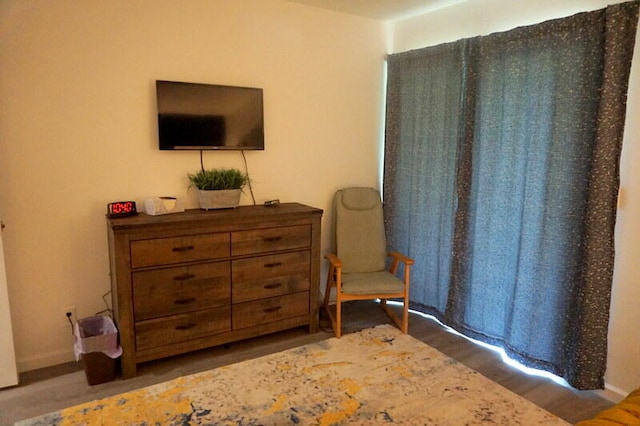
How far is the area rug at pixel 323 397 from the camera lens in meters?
2.07

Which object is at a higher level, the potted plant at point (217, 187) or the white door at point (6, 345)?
the potted plant at point (217, 187)

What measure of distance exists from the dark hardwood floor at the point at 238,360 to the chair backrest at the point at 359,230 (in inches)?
21.8

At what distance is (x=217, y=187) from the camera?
9.67ft

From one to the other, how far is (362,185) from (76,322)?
2569mm

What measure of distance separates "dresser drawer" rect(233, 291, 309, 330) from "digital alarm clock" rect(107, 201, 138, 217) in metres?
0.94

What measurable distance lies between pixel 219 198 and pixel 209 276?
0.57 m

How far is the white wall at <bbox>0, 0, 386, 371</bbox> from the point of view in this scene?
2477 millimetres

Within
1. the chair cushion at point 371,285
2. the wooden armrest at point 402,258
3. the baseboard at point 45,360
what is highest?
the wooden armrest at point 402,258

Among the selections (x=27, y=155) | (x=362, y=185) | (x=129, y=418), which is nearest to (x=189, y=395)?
(x=129, y=418)

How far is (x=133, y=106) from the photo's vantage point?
2781 millimetres

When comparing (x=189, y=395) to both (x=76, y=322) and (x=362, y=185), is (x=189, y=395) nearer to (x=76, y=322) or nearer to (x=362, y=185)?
(x=76, y=322)

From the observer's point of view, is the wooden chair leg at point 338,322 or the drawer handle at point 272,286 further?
the wooden chair leg at point 338,322

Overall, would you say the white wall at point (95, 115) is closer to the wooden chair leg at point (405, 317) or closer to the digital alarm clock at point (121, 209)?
the digital alarm clock at point (121, 209)

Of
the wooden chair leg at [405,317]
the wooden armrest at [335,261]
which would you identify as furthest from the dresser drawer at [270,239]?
the wooden chair leg at [405,317]
